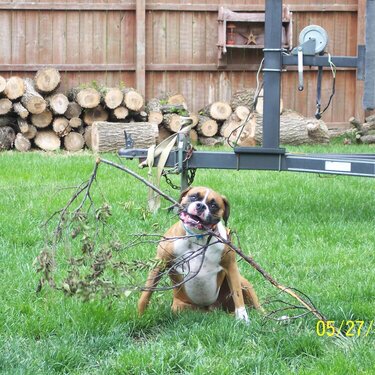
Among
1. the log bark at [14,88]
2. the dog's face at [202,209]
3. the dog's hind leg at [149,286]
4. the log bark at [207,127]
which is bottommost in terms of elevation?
the dog's hind leg at [149,286]

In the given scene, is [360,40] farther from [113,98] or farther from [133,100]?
[113,98]

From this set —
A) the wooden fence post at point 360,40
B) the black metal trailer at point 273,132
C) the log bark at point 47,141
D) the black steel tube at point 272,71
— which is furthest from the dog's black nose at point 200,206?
the wooden fence post at point 360,40

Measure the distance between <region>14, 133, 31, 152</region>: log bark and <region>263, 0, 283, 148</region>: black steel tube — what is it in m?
6.47

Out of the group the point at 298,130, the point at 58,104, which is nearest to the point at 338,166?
the point at 298,130

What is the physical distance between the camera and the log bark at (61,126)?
13.4 metres

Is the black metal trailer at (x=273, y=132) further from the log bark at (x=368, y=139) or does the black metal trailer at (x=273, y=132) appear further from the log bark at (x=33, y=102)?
the log bark at (x=368, y=139)

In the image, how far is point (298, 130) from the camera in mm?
13797

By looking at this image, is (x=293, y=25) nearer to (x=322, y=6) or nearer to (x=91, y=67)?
(x=322, y=6)

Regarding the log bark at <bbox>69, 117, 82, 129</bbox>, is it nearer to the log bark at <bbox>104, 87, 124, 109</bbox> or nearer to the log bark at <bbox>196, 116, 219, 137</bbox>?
the log bark at <bbox>104, 87, 124, 109</bbox>

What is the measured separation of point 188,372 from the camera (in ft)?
12.0

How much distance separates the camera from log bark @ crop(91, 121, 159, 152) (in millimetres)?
12695

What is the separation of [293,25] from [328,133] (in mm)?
1902

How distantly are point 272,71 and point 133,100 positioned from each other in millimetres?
6324

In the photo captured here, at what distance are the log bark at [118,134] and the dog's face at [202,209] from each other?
8152 mm
